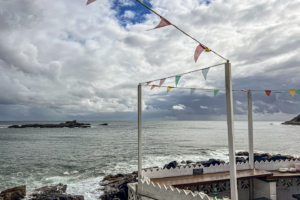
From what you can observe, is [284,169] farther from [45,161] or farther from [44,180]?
[45,161]

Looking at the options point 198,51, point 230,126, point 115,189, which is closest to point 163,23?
point 198,51

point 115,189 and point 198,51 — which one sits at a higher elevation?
point 198,51

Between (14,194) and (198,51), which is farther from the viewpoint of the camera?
(14,194)

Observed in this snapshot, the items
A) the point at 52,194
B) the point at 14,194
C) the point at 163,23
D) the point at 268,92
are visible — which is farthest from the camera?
the point at 14,194

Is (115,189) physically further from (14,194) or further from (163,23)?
(163,23)

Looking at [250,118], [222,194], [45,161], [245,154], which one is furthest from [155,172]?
[45,161]

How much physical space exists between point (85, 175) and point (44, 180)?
4.13m

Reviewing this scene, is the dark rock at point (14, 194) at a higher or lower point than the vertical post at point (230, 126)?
lower

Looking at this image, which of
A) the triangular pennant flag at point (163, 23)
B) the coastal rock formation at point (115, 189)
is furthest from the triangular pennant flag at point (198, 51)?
the coastal rock formation at point (115, 189)

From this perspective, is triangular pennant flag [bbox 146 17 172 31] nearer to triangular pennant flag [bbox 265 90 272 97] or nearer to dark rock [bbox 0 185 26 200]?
triangular pennant flag [bbox 265 90 272 97]

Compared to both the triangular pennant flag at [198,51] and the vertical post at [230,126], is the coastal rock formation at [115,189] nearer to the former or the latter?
the vertical post at [230,126]

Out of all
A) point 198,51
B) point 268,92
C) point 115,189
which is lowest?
point 115,189

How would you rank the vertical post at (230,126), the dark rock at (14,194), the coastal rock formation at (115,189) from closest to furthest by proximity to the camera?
1. the vertical post at (230,126)
2. the coastal rock formation at (115,189)
3. the dark rock at (14,194)

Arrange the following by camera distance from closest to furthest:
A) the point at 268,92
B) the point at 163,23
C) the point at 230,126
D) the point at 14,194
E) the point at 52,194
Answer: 1. the point at 163,23
2. the point at 230,126
3. the point at 268,92
4. the point at 52,194
5. the point at 14,194
